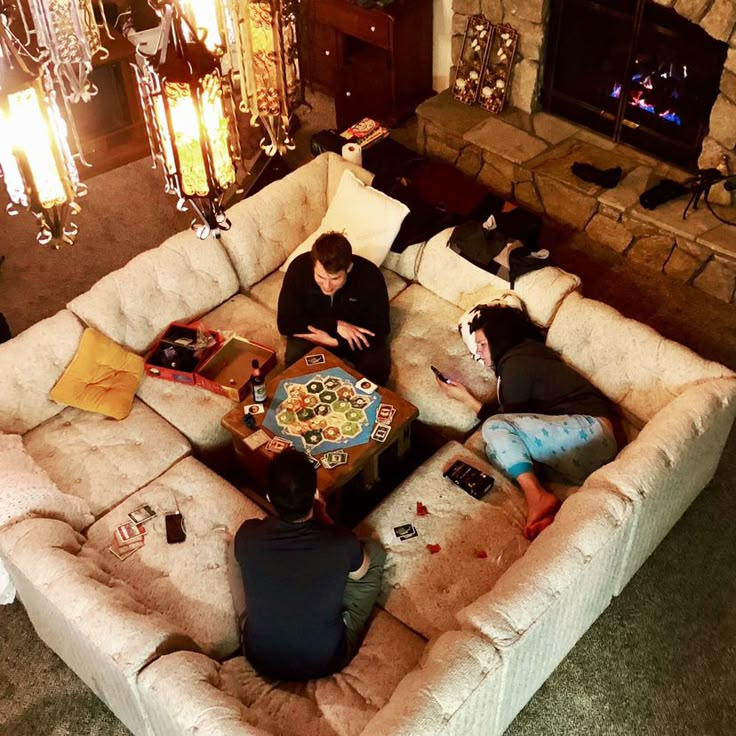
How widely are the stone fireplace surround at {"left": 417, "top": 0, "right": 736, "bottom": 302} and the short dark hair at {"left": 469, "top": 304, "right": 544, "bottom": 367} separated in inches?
52.3

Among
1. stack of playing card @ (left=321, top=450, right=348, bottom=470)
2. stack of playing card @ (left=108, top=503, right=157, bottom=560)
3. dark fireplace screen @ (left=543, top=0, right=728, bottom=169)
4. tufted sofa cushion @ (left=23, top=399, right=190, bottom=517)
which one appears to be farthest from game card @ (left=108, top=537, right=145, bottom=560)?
dark fireplace screen @ (left=543, top=0, right=728, bottom=169)

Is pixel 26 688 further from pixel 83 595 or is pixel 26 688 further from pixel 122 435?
pixel 122 435

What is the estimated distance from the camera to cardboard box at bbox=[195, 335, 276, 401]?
4.00 metres

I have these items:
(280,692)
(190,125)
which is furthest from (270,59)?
(280,692)

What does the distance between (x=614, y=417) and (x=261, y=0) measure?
2.30m

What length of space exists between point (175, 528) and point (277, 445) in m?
0.52

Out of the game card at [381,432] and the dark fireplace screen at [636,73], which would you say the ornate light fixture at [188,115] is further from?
the dark fireplace screen at [636,73]

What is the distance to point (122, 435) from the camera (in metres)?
3.86

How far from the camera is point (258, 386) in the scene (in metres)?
3.85

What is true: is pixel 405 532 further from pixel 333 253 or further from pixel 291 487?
pixel 333 253

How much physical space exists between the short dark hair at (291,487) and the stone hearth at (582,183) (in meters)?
2.92

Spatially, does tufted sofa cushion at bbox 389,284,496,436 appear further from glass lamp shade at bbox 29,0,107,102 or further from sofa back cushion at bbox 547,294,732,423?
glass lamp shade at bbox 29,0,107,102

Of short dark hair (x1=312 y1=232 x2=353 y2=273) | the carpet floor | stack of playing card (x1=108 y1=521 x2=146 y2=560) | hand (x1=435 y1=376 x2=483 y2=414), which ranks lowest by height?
the carpet floor

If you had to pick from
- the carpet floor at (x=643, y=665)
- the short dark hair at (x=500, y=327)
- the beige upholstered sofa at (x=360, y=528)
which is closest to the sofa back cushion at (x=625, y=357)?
the beige upholstered sofa at (x=360, y=528)
